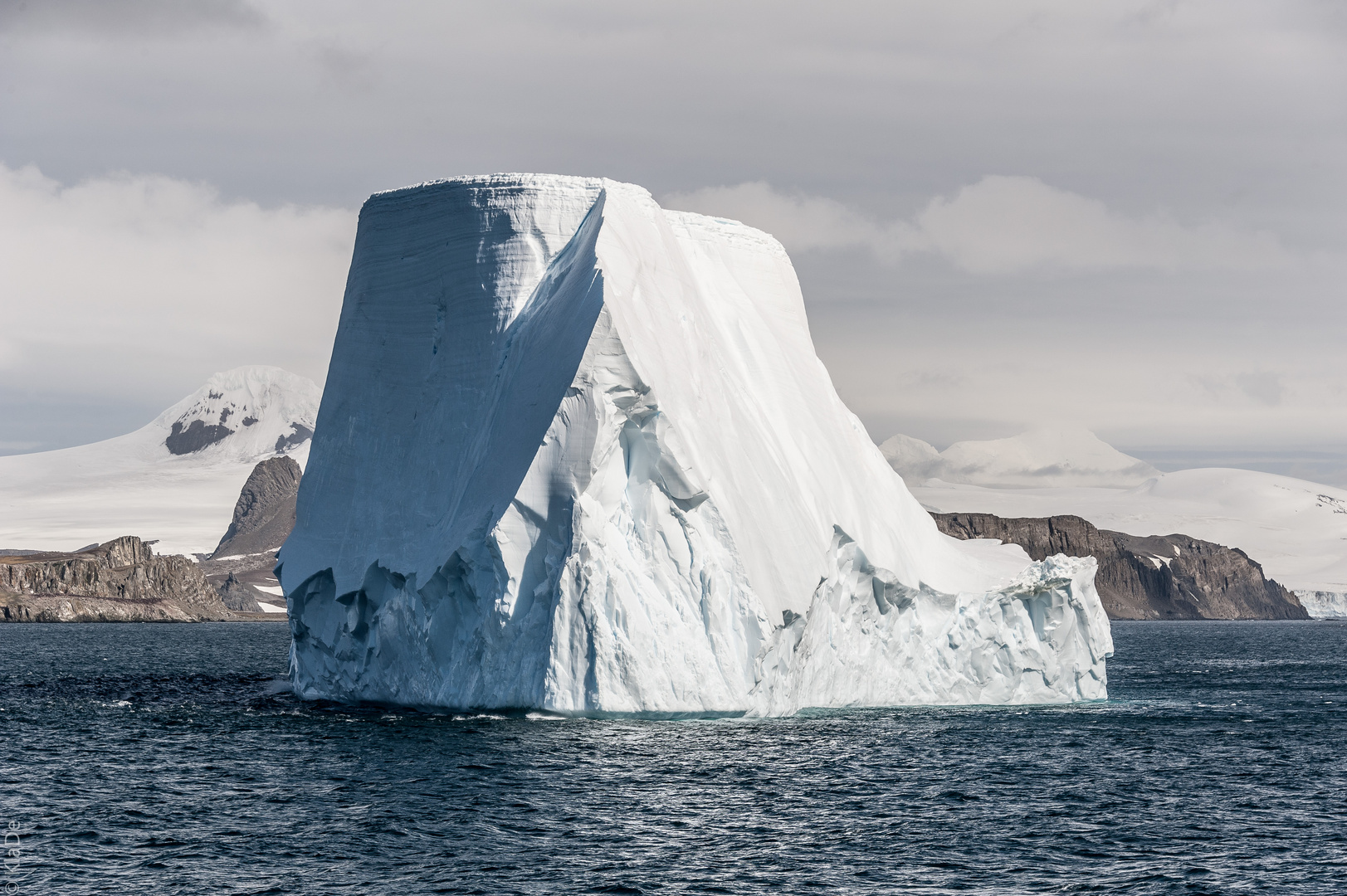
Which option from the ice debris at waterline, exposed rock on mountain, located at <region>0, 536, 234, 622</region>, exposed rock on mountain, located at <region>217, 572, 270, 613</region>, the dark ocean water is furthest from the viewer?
exposed rock on mountain, located at <region>217, 572, 270, 613</region>

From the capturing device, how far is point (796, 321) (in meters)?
46.6

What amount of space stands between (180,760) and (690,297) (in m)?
17.9

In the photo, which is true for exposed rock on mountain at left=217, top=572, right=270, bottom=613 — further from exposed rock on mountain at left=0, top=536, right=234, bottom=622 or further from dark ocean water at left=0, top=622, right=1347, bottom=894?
dark ocean water at left=0, top=622, right=1347, bottom=894

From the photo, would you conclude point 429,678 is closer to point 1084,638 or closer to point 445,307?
point 445,307

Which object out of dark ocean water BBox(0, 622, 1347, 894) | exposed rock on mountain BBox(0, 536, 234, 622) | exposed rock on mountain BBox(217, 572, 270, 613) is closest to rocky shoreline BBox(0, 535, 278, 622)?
exposed rock on mountain BBox(0, 536, 234, 622)

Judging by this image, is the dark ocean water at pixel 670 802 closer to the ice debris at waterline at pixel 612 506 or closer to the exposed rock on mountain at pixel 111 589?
the ice debris at waterline at pixel 612 506

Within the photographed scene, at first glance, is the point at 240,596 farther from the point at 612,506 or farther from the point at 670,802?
the point at 670,802

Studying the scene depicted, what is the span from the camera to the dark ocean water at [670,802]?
19.2 meters

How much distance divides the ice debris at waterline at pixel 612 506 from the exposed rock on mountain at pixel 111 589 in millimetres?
112036

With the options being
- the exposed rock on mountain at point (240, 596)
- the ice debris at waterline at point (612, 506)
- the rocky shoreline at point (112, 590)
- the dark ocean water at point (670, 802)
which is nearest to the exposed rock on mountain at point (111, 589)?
the rocky shoreline at point (112, 590)

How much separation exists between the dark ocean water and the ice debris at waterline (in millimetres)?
1668

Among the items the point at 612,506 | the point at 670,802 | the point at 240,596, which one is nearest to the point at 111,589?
the point at 240,596

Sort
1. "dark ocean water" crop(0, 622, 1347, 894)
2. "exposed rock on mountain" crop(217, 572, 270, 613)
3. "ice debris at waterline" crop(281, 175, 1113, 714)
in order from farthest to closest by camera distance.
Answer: "exposed rock on mountain" crop(217, 572, 270, 613), "ice debris at waterline" crop(281, 175, 1113, 714), "dark ocean water" crop(0, 622, 1347, 894)

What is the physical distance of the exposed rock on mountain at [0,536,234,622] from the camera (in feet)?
461
